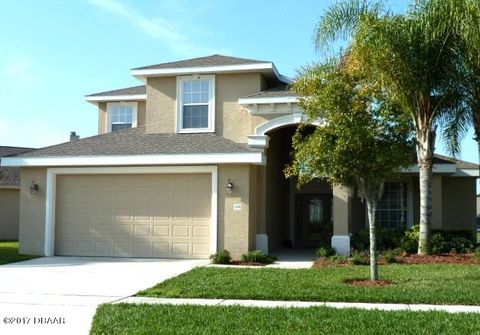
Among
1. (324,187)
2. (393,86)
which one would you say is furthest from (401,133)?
(324,187)

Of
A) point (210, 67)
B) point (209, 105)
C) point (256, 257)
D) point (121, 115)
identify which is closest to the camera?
point (256, 257)

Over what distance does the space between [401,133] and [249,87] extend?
8.44 metres

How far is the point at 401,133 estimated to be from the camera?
11.7m

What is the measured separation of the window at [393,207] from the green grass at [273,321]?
12.7 metres

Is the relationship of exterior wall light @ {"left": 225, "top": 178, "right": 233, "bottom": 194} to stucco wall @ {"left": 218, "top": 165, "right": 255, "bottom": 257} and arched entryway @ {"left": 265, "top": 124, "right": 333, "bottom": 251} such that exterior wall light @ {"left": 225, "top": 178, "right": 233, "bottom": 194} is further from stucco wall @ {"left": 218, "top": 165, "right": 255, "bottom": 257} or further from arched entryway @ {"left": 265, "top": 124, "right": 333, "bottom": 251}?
arched entryway @ {"left": 265, "top": 124, "right": 333, "bottom": 251}

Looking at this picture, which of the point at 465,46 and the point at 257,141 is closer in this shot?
the point at 465,46

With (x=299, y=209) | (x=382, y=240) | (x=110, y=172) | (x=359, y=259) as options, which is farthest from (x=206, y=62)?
(x=359, y=259)

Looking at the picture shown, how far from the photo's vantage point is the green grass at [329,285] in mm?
10164

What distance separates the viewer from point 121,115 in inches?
978

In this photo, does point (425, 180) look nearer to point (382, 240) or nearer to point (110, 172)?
point (382, 240)

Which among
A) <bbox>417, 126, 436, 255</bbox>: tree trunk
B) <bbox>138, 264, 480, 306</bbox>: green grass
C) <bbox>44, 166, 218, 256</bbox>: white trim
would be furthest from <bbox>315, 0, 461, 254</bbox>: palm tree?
<bbox>44, 166, 218, 256</bbox>: white trim

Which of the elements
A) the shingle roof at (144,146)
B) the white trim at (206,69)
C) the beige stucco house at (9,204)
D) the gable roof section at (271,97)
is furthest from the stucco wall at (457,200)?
the beige stucco house at (9,204)

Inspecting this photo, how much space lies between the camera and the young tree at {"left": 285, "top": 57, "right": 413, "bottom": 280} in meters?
11.5

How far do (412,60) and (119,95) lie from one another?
1343 cm
